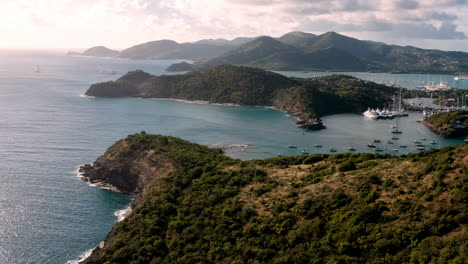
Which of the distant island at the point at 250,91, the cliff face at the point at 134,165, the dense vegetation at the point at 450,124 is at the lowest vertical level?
the cliff face at the point at 134,165

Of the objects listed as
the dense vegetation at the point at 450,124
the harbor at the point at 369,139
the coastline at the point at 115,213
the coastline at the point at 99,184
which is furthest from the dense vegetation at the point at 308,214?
the dense vegetation at the point at 450,124

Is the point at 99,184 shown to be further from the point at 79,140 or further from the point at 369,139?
the point at 369,139

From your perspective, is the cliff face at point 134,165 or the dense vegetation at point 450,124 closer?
the cliff face at point 134,165

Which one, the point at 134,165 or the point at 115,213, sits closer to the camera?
the point at 115,213

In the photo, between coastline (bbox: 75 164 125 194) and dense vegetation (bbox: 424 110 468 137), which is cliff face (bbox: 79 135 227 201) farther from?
dense vegetation (bbox: 424 110 468 137)

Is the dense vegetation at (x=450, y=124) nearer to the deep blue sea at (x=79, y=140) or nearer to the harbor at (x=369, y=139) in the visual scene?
the harbor at (x=369, y=139)

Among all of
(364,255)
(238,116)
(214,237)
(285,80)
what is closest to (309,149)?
(238,116)

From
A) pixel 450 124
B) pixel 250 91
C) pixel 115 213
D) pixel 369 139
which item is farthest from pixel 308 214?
pixel 250 91

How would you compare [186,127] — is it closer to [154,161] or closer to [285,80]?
[154,161]
